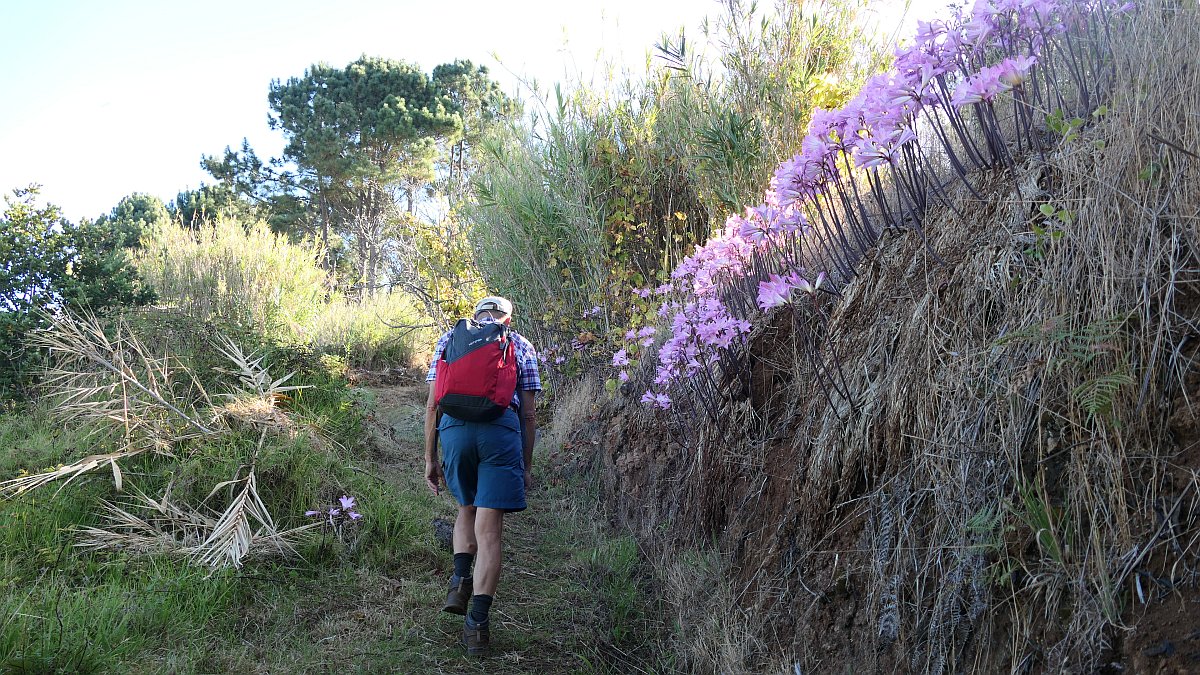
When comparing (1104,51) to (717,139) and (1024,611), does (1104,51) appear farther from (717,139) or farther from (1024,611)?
(717,139)

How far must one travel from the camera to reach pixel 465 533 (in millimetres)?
4082

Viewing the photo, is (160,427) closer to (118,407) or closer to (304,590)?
(118,407)

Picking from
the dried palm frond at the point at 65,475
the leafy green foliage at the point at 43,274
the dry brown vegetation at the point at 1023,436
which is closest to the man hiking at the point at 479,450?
the dry brown vegetation at the point at 1023,436

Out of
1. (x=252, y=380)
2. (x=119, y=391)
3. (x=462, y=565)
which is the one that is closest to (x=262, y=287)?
(x=252, y=380)

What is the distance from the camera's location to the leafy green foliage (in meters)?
7.22

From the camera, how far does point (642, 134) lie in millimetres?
7227

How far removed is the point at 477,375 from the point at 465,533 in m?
0.91

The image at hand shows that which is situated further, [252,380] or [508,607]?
[252,380]

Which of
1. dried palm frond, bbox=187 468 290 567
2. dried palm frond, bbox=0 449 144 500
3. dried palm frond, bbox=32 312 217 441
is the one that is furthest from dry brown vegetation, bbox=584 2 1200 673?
dried palm frond, bbox=32 312 217 441

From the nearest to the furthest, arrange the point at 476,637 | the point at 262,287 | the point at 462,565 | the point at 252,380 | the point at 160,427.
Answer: the point at 476,637 < the point at 462,565 < the point at 160,427 < the point at 252,380 < the point at 262,287

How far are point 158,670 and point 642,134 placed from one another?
5730mm

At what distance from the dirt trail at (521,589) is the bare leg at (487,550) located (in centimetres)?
34

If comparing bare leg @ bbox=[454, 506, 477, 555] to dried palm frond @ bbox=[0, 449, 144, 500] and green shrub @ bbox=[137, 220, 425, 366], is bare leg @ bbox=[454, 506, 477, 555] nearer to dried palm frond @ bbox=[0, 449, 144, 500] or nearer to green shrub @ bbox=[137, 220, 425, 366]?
dried palm frond @ bbox=[0, 449, 144, 500]

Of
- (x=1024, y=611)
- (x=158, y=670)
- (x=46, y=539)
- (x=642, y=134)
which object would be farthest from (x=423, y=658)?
(x=642, y=134)
